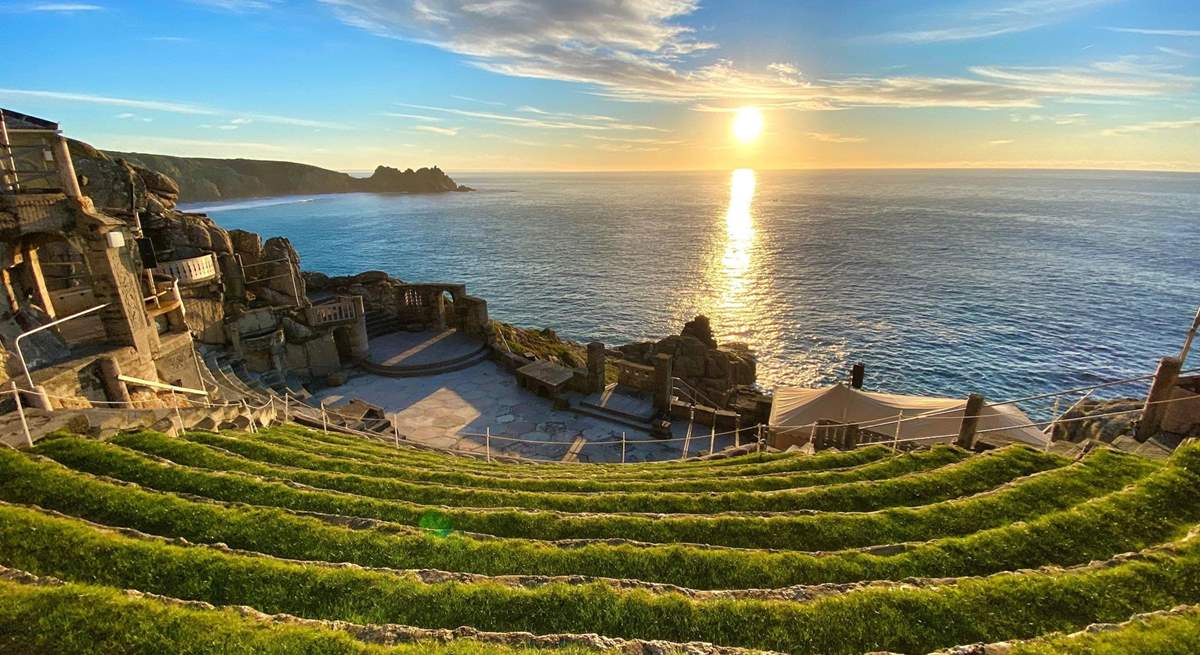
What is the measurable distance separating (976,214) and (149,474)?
201m

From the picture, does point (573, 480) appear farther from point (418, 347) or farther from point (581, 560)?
point (418, 347)

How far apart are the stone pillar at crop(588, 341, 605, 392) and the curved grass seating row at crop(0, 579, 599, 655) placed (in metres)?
17.6

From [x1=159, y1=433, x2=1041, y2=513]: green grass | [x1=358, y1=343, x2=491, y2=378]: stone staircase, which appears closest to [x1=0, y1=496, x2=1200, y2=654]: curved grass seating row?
[x1=159, y1=433, x2=1041, y2=513]: green grass

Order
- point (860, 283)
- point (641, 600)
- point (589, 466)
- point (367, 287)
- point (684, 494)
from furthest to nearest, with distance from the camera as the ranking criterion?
point (860, 283) → point (367, 287) → point (589, 466) → point (684, 494) → point (641, 600)

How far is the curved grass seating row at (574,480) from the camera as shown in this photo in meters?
11.2

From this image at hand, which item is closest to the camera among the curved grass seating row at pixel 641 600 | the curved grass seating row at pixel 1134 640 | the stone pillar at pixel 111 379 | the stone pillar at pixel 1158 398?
the curved grass seating row at pixel 1134 640

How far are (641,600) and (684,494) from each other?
4154mm

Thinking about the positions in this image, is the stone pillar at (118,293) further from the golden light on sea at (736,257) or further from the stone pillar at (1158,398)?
the golden light on sea at (736,257)

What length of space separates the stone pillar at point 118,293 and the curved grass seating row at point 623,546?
8.74 m

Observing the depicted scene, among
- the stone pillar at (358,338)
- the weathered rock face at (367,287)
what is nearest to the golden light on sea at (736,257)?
the weathered rock face at (367,287)

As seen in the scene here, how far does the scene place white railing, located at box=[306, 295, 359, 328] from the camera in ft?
82.3

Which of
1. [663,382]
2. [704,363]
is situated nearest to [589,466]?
[663,382]

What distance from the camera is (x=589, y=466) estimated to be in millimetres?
16562

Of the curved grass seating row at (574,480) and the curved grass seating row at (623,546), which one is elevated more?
the curved grass seating row at (623,546)
